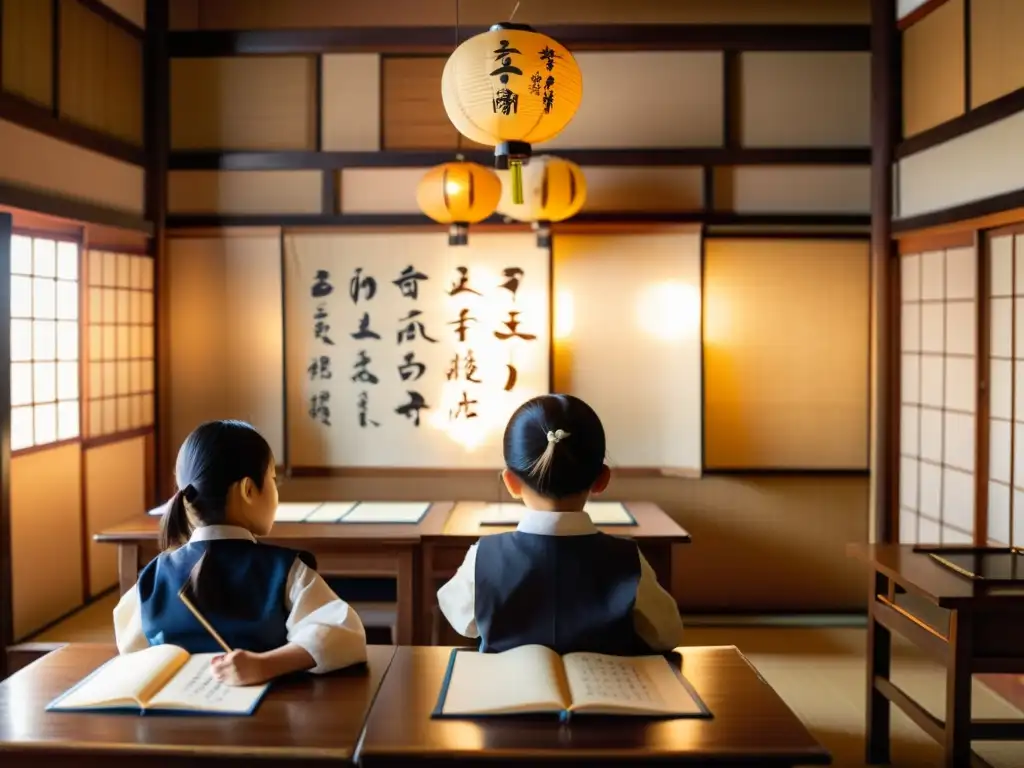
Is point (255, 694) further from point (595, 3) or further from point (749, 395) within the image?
point (595, 3)

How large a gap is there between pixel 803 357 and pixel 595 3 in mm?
2259

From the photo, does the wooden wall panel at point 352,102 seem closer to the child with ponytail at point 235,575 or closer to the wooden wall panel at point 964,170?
the wooden wall panel at point 964,170

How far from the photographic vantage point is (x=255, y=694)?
5.82 ft

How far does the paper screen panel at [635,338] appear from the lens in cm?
515

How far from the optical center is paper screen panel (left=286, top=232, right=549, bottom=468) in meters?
5.16

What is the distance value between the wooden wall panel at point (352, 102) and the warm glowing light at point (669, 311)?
166 cm

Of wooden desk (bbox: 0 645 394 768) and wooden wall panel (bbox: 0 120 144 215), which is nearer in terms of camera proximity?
wooden desk (bbox: 0 645 394 768)

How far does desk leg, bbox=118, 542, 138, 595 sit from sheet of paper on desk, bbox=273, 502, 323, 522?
0.57 m

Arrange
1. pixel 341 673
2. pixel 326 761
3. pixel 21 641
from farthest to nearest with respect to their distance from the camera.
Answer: pixel 21 641 < pixel 341 673 < pixel 326 761

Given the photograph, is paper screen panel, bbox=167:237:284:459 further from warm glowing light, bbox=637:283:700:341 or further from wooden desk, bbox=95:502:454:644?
warm glowing light, bbox=637:283:700:341

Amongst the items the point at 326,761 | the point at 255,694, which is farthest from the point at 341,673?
the point at 326,761

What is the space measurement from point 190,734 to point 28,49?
3590 millimetres

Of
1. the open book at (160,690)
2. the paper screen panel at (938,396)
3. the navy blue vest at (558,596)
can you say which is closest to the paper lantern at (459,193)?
the paper screen panel at (938,396)

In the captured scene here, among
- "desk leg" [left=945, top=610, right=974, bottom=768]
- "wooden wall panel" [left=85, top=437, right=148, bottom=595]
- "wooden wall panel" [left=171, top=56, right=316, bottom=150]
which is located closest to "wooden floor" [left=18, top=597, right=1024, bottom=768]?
"wooden wall panel" [left=85, top=437, right=148, bottom=595]
